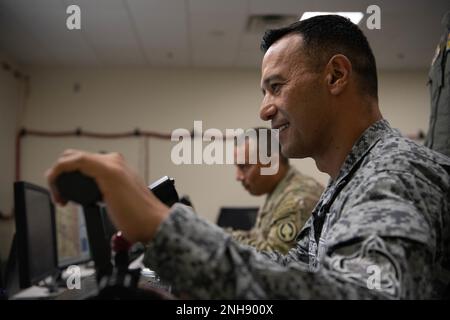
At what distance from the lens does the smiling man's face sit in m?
0.79

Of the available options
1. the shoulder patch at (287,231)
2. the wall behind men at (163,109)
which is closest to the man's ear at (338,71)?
the shoulder patch at (287,231)

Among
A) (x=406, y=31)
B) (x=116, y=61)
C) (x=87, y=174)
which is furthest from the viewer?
(x=116, y=61)

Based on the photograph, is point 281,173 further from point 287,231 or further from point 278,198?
point 287,231

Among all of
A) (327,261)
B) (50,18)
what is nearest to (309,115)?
(327,261)

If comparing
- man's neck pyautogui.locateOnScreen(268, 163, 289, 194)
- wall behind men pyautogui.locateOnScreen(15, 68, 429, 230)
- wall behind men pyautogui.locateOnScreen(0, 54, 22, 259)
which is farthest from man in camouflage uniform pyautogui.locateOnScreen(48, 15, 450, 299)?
wall behind men pyautogui.locateOnScreen(0, 54, 22, 259)

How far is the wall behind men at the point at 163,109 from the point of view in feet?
13.2

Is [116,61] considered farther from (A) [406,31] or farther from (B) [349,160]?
(B) [349,160]

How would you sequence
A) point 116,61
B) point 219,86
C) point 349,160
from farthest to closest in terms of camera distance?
point 219,86 < point 116,61 < point 349,160

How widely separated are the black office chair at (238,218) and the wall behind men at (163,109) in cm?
101

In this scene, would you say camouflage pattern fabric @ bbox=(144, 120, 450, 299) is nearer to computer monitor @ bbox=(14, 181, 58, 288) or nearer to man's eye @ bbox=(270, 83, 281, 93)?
man's eye @ bbox=(270, 83, 281, 93)

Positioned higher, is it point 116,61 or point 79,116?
point 116,61

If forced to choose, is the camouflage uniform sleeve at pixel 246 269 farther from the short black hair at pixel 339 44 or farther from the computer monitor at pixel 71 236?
the computer monitor at pixel 71 236
